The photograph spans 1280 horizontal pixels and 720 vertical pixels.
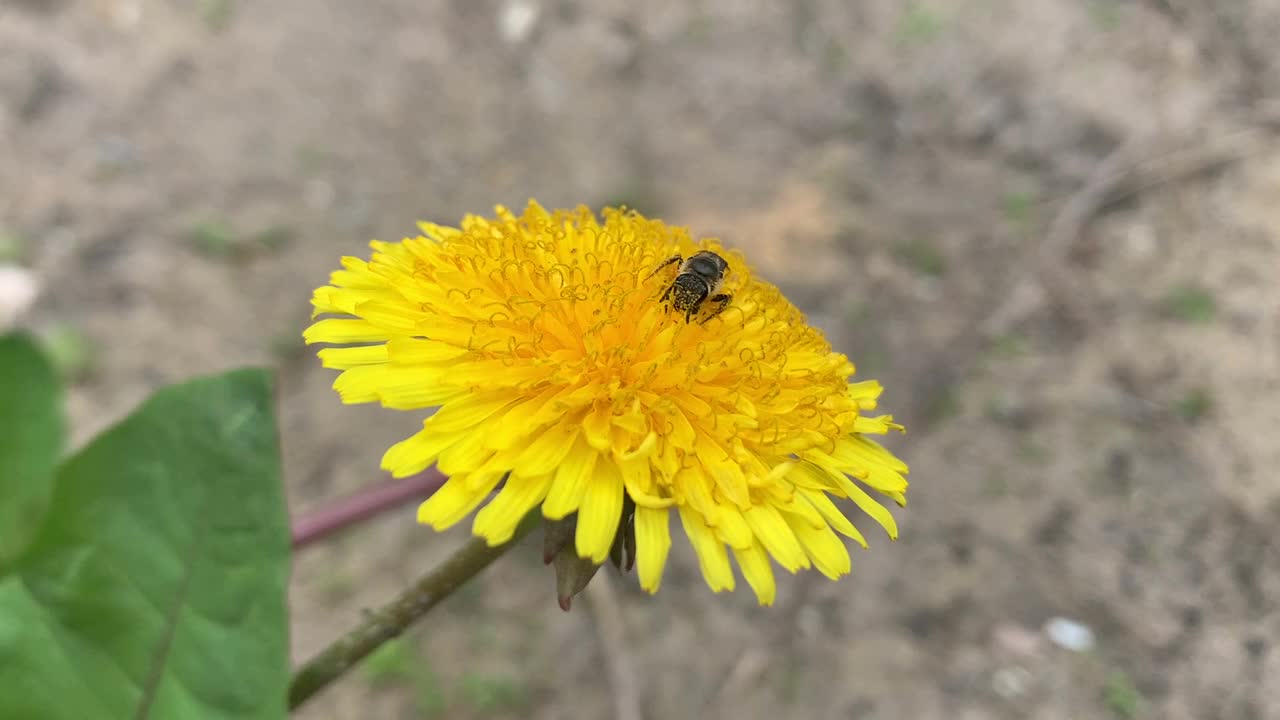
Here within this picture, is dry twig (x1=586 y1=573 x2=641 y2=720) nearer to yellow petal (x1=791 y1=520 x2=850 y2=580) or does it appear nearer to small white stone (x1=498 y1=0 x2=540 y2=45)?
yellow petal (x1=791 y1=520 x2=850 y2=580)

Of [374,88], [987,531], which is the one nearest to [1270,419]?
[987,531]

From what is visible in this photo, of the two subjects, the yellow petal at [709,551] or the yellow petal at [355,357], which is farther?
the yellow petal at [355,357]

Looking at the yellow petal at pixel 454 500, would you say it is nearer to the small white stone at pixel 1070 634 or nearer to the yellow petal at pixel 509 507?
the yellow petal at pixel 509 507

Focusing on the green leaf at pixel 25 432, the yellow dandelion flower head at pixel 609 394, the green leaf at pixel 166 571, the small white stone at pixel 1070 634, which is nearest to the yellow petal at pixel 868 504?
the yellow dandelion flower head at pixel 609 394

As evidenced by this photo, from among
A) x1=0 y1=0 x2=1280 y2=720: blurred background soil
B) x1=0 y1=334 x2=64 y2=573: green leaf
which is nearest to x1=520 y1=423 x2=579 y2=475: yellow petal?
x1=0 y1=334 x2=64 y2=573: green leaf

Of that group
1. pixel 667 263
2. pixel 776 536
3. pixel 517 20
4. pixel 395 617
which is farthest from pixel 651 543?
pixel 517 20
